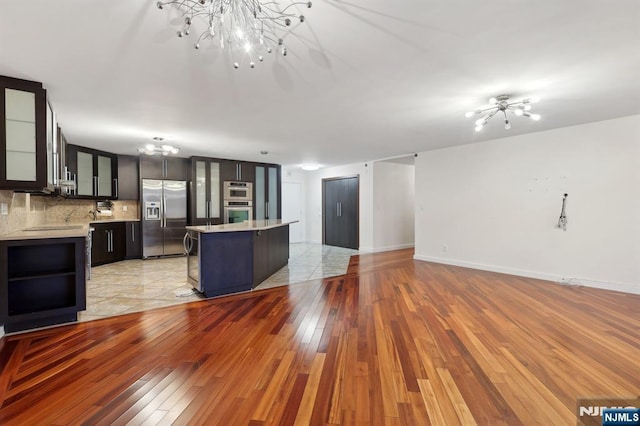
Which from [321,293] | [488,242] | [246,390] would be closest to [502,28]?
[246,390]

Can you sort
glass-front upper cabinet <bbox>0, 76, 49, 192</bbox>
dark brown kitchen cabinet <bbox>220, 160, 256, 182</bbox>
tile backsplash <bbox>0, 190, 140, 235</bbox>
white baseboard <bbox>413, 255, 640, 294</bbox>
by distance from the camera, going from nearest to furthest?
glass-front upper cabinet <bbox>0, 76, 49, 192</bbox> < tile backsplash <bbox>0, 190, 140, 235</bbox> < white baseboard <bbox>413, 255, 640, 294</bbox> < dark brown kitchen cabinet <bbox>220, 160, 256, 182</bbox>

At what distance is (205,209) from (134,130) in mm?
2771

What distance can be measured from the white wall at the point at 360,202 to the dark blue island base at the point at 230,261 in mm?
3843

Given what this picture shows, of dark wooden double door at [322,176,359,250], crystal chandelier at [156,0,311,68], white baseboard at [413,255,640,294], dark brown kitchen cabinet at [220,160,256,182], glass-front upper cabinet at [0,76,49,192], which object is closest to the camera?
crystal chandelier at [156,0,311,68]

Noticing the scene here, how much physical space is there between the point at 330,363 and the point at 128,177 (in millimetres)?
6690

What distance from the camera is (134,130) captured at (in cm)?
459

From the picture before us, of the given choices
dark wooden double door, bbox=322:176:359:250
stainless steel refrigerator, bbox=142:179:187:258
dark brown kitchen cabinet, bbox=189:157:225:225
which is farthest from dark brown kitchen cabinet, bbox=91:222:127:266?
dark wooden double door, bbox=322:176:359:250

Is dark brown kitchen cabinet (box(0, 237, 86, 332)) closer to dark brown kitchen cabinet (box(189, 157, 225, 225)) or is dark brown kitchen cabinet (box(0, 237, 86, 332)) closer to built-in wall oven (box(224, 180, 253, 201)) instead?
dark brown kitchen cabinet (box(189, 157, 225, 225))

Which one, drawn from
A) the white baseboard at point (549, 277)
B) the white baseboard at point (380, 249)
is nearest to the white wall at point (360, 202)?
the white baseboard at point (380, 249)

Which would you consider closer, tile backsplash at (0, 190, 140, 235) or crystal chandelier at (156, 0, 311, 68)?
crystal chandelier at (156, 0, 311, 68)

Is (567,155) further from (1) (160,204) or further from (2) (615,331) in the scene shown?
(1) (160,204)

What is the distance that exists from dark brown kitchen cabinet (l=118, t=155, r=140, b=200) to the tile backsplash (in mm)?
288

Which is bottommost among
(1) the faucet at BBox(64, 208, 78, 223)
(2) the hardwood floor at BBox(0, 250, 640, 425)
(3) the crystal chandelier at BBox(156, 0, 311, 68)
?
(2) the hardwood floor at BBox(0, 250, 640, 425)

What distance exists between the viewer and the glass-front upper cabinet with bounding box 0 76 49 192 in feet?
8.98
